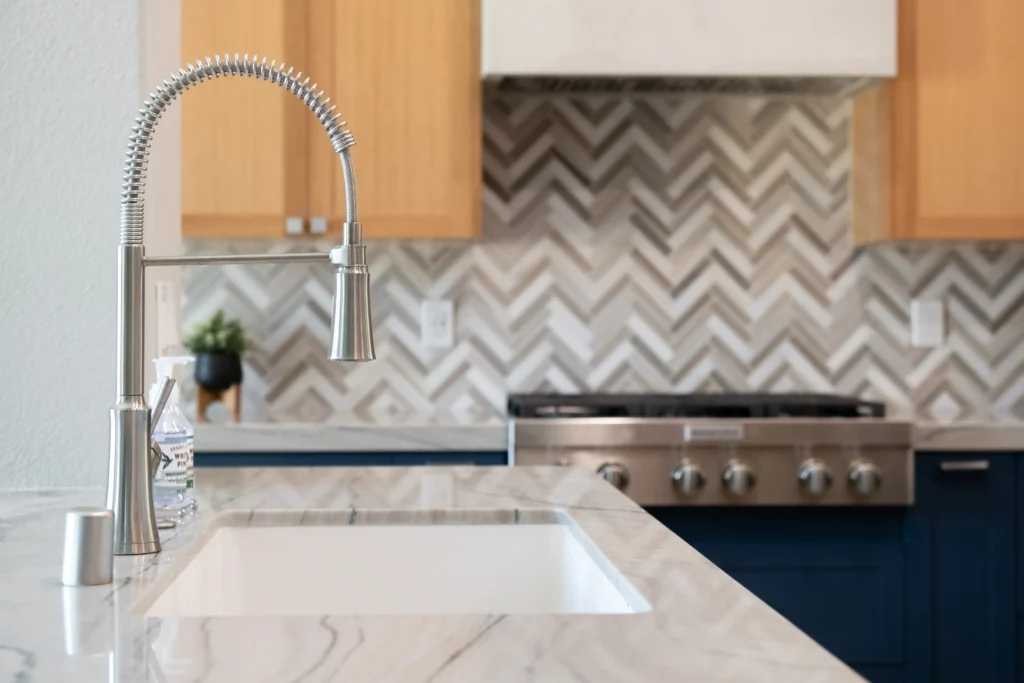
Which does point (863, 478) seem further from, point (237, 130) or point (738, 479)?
point (237, 130)

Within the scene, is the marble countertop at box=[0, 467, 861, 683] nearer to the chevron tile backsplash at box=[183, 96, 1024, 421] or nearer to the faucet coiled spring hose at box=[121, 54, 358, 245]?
the faucet coiled spring hose at box=[121, 54, 358, 245]

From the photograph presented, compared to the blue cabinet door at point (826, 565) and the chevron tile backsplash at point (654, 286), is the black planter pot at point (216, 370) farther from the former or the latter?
the blue cabinet door at point (826, 565)

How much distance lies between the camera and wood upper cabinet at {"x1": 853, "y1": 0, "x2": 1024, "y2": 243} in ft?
9.32

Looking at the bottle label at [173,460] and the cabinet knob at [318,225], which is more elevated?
the cabinet knob at [318,225]

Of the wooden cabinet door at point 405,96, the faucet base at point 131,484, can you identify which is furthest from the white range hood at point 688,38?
the faucet base at point 131,484

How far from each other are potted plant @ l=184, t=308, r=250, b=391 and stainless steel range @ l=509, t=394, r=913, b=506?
2.74 ft

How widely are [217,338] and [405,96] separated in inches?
32.8

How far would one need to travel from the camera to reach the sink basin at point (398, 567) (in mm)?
1284

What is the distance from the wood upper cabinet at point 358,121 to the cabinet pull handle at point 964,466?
135 centimetres

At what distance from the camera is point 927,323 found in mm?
3225

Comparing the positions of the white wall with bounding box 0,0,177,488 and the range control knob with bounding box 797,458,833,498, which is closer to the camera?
the white wall with bounding box 0,0,177,488

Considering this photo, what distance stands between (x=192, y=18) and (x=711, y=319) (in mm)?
1698

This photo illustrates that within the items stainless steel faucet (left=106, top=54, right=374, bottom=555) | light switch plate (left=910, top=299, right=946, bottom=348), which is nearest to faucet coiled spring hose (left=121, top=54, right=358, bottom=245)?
stainless steel faucet (left=106, top=54, right=374, bottom=555)

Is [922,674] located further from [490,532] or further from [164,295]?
[164,295]
